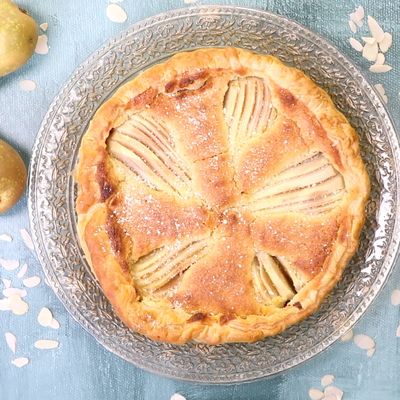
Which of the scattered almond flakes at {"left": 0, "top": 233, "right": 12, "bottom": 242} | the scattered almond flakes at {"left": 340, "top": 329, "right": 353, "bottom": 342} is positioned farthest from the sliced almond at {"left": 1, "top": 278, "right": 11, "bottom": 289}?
the scattered almond flakes at {"left": 340, "top": 329, "right": 353, "bottom": 342}

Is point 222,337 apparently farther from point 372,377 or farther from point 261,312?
point 372,377

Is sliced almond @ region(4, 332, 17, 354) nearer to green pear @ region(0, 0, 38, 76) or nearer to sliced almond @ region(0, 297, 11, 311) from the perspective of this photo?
sliced almond @ region(0, 297, 11, 311)

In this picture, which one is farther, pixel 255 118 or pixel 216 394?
pixel 216 394

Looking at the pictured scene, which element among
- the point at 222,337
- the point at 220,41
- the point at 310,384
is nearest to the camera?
the point at 222,337

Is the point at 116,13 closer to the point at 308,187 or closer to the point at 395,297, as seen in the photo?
the point at 308,187

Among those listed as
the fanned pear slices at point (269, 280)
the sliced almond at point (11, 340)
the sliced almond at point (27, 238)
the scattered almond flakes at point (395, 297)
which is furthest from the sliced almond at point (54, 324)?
the scattered almond flakes at point (395, 297)

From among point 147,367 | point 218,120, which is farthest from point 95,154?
point 147,367
